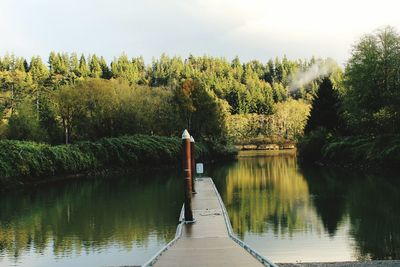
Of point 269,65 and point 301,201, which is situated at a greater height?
point 269,65

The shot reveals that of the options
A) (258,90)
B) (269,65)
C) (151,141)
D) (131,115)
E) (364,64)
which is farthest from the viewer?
(269,65)

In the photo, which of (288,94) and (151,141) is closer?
(151,141)

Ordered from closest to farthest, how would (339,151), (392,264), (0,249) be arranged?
(392,264) → (0,249) → (339,151)

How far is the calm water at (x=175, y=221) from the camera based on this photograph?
13.6m

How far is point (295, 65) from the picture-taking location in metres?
188

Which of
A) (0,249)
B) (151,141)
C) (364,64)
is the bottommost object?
(0,249)

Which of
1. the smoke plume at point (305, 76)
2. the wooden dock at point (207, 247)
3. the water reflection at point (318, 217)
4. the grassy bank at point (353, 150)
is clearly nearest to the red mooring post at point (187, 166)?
the wooden dock at point (207, 247)

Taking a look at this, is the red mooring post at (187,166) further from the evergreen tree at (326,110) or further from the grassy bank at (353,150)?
the evergreen tree at (326,110)

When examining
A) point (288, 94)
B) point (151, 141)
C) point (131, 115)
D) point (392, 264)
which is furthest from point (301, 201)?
point (288, 94)

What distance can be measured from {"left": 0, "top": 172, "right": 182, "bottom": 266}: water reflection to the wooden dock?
1.18 meters

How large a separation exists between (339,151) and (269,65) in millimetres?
141996

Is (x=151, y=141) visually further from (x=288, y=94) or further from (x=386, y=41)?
(x=288, y=94)

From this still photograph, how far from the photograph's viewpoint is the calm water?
13.6 metres

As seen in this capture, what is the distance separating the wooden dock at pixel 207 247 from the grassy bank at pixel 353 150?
837 inches
